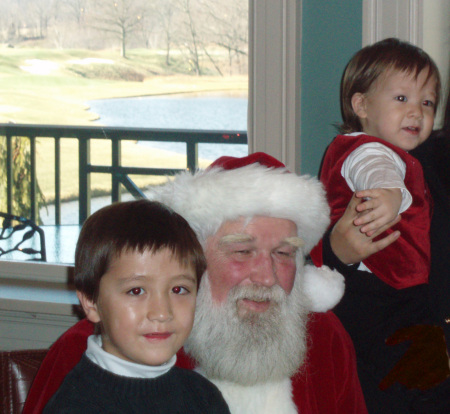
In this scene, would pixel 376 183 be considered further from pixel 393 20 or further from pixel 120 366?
pixel 393 20

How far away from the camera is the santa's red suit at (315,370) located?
1459 millimetres

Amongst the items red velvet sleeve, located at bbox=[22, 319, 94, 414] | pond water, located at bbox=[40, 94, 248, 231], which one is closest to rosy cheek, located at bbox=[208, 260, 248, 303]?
red velvet sleeve, located at bbox=[22, 319, 94, 414]

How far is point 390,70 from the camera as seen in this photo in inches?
67.4

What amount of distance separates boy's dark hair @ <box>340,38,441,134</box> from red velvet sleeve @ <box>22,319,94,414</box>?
3.08 ft

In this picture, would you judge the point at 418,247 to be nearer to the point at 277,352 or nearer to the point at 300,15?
the point at 277,352

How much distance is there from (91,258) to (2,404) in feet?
2.16

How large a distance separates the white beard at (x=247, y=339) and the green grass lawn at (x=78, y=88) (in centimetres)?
127

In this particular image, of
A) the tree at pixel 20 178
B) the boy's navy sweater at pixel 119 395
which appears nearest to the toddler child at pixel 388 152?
the boy's navy sweater at pixel 119 395

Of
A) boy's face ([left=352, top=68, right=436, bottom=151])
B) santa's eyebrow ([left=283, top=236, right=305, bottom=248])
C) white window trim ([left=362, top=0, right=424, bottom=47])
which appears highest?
white window trim ([left=362, top=0, right=424, bottom=47])

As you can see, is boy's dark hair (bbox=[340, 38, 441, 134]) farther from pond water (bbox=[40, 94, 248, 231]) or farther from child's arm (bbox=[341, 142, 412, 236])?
pond water (bbox=[40, 94, 248, 231])

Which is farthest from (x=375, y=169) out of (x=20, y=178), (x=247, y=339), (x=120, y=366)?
(x=20, y=178)

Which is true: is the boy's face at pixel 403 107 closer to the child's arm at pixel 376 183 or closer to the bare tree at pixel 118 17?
the child's arm at pixel 376 183

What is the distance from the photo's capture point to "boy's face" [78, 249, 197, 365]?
3.95ft

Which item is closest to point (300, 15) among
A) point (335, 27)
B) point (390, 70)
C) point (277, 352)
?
point (335, 27)
